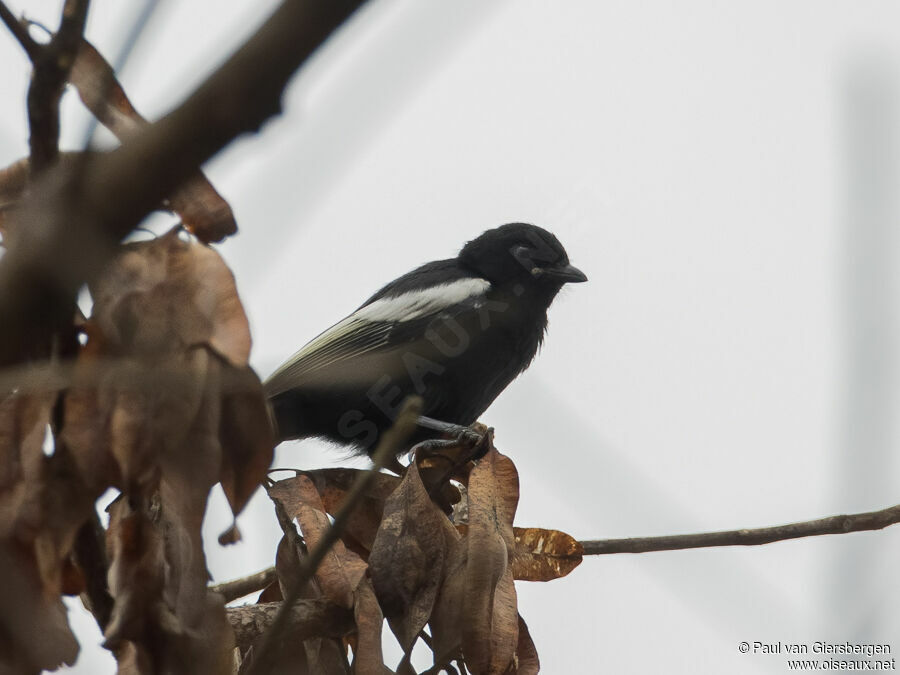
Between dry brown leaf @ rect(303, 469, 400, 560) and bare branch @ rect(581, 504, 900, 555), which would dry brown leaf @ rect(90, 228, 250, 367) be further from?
bare branch @ rect(581, 504, 900, 555)

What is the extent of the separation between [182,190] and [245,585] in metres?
1.83

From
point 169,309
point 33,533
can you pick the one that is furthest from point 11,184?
point 33,533

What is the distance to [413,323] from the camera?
5312 mm

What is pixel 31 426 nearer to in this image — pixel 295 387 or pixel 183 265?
pixel 183 265

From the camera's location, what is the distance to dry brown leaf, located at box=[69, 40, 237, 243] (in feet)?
7.00

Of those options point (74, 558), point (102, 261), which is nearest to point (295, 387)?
point (74, 558)

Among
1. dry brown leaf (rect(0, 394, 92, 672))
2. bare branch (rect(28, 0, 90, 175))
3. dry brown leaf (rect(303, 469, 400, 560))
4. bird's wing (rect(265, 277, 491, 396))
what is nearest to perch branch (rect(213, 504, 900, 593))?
dry brown leaf (rect(303, 469, 400, 560))

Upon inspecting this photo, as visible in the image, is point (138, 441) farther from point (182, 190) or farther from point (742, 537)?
point (742, 537)

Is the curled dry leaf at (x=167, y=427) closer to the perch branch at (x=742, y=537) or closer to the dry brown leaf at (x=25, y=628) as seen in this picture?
the dry brown leaf at (x=25, y=628)

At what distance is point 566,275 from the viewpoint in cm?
588

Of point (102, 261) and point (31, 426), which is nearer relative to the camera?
point (102, 261)

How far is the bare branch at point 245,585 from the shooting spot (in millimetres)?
3551

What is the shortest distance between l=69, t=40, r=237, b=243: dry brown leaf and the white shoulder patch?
123 inches

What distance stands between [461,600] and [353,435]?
2.38 meters
